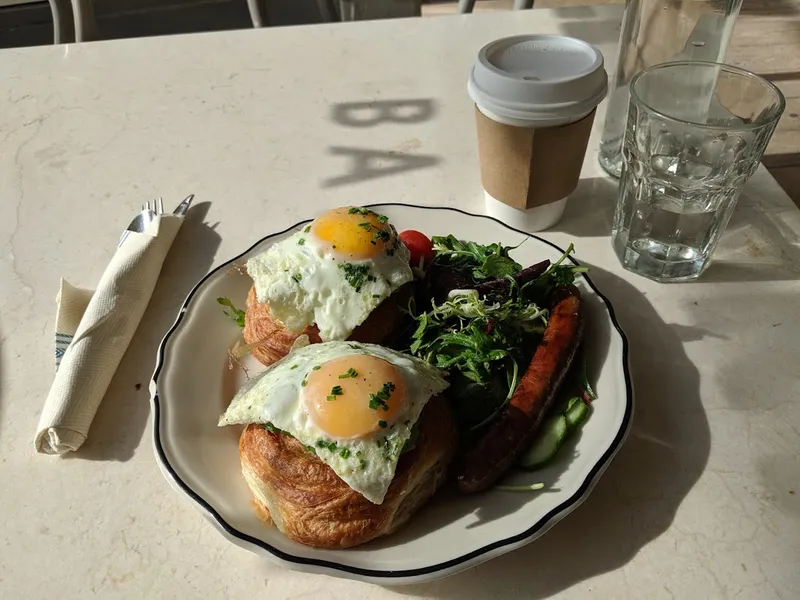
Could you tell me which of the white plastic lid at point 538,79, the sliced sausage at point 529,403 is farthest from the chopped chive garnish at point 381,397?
the white plastic lid at point 538,79

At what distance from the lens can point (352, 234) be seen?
4.14 feet

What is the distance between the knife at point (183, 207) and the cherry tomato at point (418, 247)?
0.67 meters

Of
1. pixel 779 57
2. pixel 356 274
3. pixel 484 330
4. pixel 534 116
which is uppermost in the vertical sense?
pixel 534 116

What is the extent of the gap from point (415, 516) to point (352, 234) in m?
0.54

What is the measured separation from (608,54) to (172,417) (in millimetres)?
1980

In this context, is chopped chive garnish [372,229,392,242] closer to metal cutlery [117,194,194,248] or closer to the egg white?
the egg white

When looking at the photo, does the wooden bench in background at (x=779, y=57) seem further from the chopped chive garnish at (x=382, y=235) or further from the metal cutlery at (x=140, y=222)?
the metal cutlery at (x=140, y=222)

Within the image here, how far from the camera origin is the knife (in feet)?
5.70

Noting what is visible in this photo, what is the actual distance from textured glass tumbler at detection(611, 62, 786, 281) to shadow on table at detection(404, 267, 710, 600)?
0.83ft

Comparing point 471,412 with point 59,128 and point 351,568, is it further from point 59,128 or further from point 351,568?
point 59,128

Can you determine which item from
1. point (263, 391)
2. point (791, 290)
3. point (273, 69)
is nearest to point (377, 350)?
point (263, 391)

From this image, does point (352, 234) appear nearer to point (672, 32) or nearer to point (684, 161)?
point (684, 161)

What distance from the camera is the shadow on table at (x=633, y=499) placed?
99cm

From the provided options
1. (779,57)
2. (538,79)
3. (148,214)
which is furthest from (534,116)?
(779,57)
